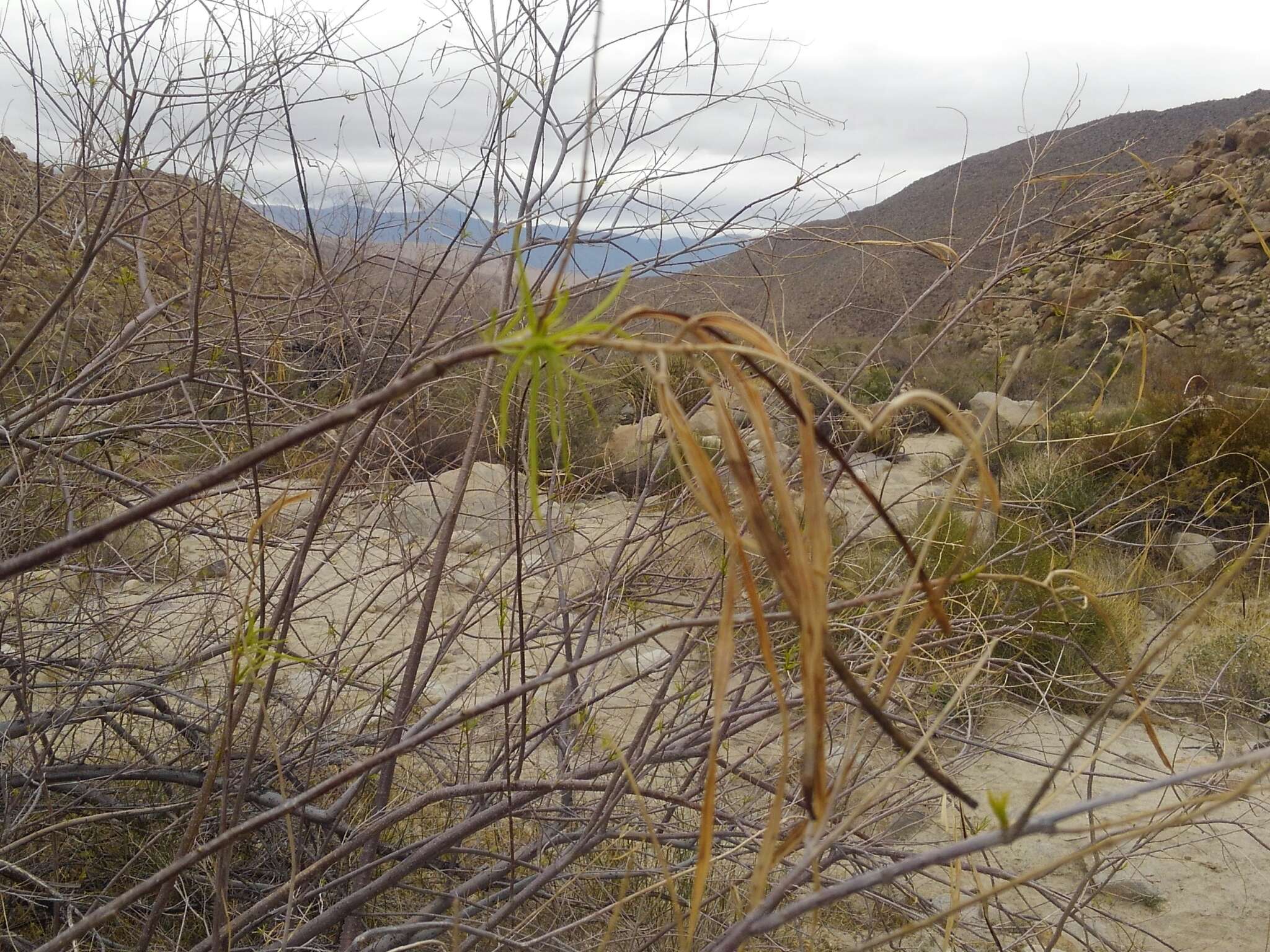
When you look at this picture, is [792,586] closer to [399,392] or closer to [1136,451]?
[399,392]

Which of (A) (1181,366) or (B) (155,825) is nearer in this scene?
(B) (155,825)

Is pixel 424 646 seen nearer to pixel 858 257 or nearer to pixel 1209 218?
pixel 858 257

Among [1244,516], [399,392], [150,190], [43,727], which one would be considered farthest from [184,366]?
[1244,516]

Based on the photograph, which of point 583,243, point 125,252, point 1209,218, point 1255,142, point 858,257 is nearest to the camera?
point 583,243

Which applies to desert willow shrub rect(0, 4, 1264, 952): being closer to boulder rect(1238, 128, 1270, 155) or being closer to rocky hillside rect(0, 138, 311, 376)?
rocky hillside rect(0, 138, 311, 376)

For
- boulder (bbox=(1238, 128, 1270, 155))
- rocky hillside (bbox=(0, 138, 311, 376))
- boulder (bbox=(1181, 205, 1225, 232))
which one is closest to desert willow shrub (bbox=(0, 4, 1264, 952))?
rocky hillside (bbox=(0, 138, 311, 376))

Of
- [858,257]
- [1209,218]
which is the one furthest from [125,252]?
[1209,218]

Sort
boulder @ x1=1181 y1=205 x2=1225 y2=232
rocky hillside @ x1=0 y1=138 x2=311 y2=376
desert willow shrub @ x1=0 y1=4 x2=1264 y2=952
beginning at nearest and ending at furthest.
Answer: desert willow shrub @ x1=0 y1=4 x2=1264 y2=952 → rocky hillside @ x1=0 y1=138 x2=311 y2=376 → boulder @ x1=1181 y1=205 x2=1225 y2=232

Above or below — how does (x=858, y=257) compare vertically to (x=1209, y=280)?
above

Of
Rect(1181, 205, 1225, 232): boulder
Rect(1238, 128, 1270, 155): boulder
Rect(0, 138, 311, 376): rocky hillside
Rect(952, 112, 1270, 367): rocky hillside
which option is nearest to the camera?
Rect(0, 138, 311, 376): rocky hillside

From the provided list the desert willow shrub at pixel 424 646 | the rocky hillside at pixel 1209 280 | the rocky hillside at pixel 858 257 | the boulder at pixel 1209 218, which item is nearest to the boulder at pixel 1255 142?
the rocky hillside at pixel 1209 280

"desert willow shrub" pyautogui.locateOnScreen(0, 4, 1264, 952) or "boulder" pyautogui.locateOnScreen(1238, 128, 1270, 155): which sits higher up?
"boulder" pyautogui.locateOnScreen(1238, 128, 1270, 155)

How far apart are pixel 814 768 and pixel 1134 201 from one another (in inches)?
87.6

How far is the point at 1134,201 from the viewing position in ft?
7.02
